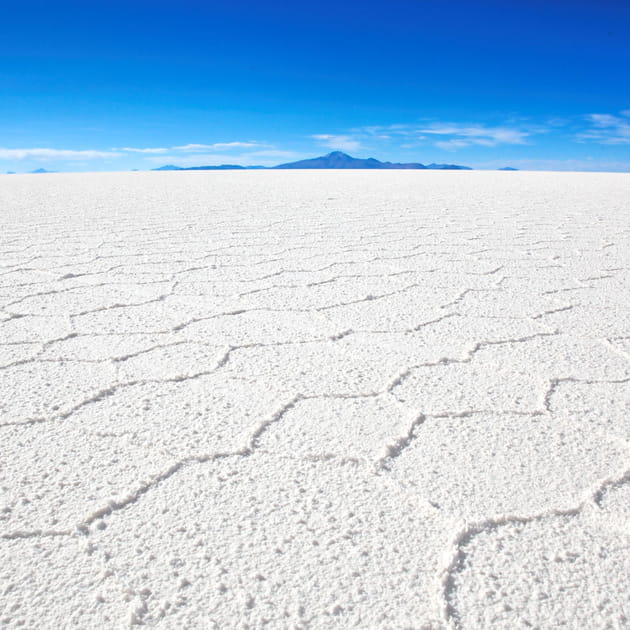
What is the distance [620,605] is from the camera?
26.9 inches

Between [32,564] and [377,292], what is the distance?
61.0 inches

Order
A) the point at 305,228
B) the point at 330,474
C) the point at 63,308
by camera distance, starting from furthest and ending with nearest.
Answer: the point at 305,228, the point at 63,308, the point at 330,474

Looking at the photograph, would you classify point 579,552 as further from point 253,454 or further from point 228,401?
point 228,401

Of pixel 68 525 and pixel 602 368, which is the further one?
pixel 602 368

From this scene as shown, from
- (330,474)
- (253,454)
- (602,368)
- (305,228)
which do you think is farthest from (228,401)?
(305,228)

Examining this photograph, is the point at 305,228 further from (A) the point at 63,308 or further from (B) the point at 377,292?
(A) the point at 63,308

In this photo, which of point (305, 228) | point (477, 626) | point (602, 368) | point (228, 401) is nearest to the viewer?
point (477, 626)

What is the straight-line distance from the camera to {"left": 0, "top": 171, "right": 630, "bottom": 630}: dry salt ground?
2.30ft

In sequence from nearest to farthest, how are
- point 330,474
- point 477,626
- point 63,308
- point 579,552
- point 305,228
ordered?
1. point 477,626
2. point 579,552
3. point 330,474
4. point 63,308
5. point 305,228

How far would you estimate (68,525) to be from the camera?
810 mm

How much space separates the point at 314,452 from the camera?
3.31 feet

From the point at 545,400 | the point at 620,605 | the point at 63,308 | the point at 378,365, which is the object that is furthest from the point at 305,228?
the point at 620,605

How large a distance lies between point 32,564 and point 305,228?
128 inches

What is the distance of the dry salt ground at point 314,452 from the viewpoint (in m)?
0.70
